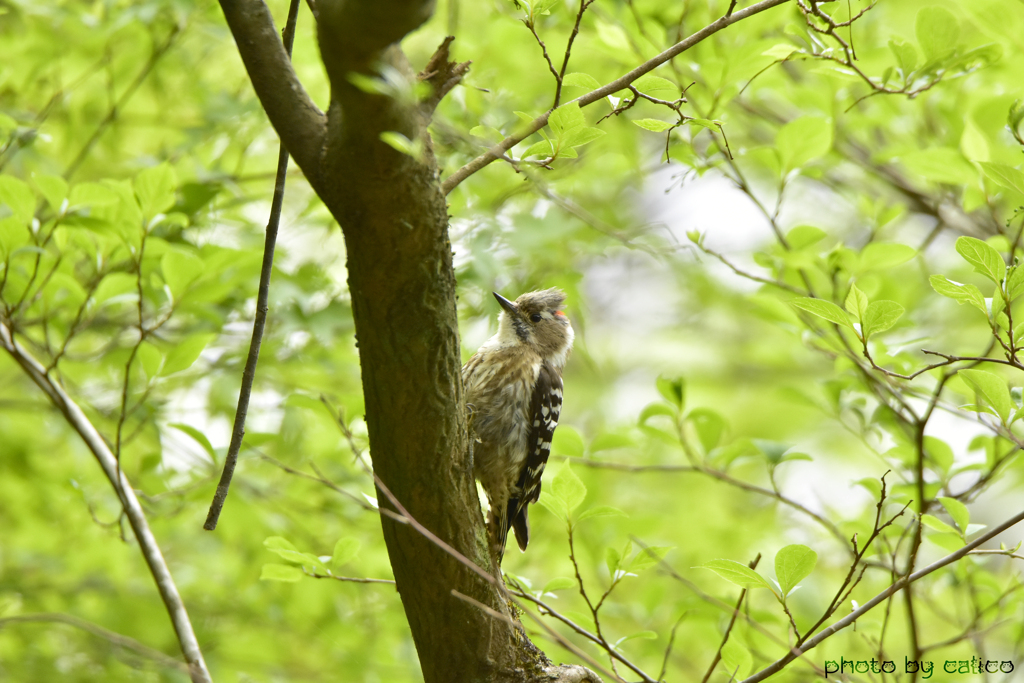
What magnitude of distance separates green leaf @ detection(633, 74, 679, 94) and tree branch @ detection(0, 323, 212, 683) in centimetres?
194

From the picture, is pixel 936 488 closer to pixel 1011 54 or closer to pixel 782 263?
pixel 782 263

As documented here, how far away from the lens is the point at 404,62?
1.50 metres

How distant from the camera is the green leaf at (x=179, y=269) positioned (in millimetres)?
2537

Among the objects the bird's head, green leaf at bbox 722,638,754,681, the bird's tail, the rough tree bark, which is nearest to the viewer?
the rough tree bark

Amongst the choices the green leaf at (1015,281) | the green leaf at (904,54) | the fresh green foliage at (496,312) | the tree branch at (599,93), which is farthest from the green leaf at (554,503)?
the green leaf at (904,54)

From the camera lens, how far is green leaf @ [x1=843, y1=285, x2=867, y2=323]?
2.11 meters

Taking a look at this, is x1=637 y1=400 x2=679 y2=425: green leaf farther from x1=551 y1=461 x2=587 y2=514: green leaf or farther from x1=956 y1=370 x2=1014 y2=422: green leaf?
x1=956 y1=370 x2=1014 y2=422: green leaf

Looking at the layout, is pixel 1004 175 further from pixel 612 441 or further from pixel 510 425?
pixel 510 425

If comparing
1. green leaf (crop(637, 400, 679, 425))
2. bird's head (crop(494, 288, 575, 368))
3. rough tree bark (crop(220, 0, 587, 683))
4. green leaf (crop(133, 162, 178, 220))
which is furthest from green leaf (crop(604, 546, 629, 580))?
bird's head (crop(494, 288, 575, 368))

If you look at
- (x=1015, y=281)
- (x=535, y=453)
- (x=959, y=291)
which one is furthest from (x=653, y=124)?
(x=535, y=453)

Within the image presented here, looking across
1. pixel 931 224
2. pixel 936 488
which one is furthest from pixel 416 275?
pixel 931 224

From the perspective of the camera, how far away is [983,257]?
193 centimetres

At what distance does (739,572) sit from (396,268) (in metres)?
1.29

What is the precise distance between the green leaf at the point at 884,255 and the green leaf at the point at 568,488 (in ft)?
4.43
